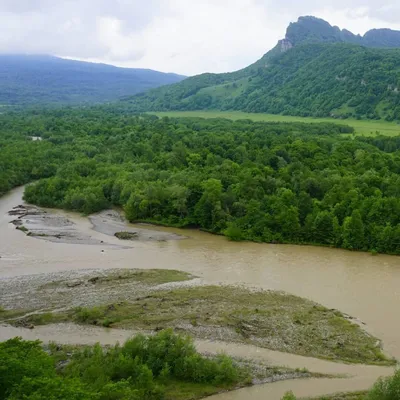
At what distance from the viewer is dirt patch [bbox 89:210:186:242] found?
4462cm

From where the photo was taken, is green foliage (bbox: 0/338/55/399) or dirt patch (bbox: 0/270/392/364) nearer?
green foliage (bbox: 0/338/55/399)

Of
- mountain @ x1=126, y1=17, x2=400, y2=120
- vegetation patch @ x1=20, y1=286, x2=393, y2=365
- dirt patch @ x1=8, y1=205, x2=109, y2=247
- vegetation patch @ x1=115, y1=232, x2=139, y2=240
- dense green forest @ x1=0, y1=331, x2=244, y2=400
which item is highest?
mountain @ x1=126, y1=17, x2=400, y2=120

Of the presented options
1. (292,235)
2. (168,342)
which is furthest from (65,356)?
(292,235)

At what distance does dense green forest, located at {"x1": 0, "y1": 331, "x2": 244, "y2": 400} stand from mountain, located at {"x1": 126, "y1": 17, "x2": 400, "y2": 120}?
95311 millimetres

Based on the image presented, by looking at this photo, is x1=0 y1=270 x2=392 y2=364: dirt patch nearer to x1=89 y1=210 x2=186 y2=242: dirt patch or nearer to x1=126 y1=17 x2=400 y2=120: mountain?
x1=89 y1=210 x2=186 y2=242: dirt patch

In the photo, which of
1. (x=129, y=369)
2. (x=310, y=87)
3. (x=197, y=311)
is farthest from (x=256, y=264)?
(x=310, y=87)

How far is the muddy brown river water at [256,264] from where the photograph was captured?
100 ft

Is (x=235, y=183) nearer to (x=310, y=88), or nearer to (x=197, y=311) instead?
(x=197, y=311)

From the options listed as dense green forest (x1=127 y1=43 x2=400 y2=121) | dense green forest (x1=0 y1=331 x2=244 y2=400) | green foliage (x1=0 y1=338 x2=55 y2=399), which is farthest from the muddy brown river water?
dense green forest (x1=127 y1=43 x2=400 y2=121)

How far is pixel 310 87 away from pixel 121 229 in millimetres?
104905

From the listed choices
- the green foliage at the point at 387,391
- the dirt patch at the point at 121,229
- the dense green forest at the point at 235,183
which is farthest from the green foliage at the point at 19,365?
the dense green forest at the point at 235,183

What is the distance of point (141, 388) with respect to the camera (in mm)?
19719

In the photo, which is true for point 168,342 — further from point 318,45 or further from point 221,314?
point 318,45

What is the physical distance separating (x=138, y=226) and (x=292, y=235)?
14767 millimetres
